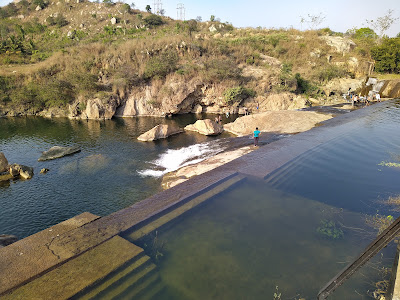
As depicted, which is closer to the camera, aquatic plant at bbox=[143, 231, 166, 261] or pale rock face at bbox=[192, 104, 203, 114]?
aquatic plant at bbox=[143, 231, 166, 261]

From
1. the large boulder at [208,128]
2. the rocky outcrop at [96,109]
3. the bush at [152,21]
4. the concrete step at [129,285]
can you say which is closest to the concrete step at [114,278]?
the concrete step at [129,285]

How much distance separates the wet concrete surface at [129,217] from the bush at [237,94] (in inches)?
783

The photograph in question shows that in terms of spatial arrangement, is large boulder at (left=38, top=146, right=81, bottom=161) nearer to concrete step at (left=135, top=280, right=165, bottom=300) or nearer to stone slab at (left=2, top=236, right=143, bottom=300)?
stone slab at (left=2, top=236, right=143, bottom=300)

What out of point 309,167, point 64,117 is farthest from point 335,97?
point 64,117

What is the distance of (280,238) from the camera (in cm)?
639

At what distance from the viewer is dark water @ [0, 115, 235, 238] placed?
1175 cm

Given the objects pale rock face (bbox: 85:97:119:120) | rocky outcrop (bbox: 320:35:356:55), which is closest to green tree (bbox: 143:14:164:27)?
pale rock face (bbox: 85:97:119:120)

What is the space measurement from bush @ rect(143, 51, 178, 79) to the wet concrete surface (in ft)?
85.4

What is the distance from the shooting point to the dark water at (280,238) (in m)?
5.05

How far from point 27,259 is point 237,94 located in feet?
100

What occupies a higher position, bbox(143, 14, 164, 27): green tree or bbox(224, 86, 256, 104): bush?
bbox(143, 14, 164, 27): green tree

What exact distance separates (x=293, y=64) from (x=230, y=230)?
41.0 meters

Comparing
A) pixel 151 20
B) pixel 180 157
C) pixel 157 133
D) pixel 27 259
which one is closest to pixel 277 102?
pixel 157 133

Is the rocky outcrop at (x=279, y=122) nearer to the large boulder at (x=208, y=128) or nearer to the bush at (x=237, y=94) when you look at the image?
the large boulder at (x=208, y=128)
